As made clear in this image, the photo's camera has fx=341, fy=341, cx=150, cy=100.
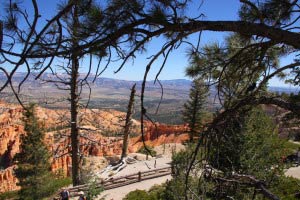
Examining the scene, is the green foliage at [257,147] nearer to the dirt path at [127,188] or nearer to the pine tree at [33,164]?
the dirt path at [127,188]

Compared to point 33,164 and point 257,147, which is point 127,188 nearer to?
point 257,147

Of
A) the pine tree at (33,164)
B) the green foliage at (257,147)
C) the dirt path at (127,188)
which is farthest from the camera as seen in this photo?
the pine tree at (33,164)

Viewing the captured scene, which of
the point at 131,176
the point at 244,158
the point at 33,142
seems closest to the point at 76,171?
the point at 131,176

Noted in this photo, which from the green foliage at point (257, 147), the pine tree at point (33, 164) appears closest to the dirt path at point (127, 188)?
the green foliage at point (257, 147)

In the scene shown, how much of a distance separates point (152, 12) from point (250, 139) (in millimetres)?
7924

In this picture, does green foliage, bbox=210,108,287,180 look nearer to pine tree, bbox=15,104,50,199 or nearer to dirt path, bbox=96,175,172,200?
dirt path, bbox=96,175,172,200

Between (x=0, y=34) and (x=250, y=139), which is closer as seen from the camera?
(x=0, y=34)

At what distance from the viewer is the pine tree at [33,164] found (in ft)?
92.4

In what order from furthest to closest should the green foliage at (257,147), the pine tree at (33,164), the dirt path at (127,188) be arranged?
the pine tree at (33,164) < the dirt path at (127,188) < the green foliage at (257,147)

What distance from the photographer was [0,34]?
5.55 ft

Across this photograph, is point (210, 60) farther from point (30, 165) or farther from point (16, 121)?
point (16, 121)

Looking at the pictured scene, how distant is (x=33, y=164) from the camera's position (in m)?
29.1

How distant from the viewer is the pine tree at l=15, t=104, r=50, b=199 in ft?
92.4

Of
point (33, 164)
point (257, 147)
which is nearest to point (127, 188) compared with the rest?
point (257, 147)
